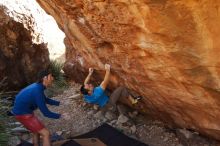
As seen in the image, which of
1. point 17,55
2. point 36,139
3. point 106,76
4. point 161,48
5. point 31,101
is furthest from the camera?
point 17,55

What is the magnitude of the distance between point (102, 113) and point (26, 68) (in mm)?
3037

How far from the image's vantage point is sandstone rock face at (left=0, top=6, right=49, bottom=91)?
9.25 meters

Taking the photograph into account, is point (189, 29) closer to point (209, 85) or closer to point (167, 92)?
point (209, 85)

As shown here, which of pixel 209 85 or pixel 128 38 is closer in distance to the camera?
pixel 209 85

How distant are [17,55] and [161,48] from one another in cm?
556

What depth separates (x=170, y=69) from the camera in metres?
5.25

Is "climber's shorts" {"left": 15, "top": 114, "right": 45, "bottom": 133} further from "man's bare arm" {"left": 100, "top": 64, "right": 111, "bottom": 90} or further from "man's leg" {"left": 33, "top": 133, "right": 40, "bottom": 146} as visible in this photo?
"man's bare arm" {"left": 100, "top": 64, "right": 111, "bottom": 90}

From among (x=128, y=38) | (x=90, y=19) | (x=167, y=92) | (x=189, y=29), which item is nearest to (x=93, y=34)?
(x=90, y=19)

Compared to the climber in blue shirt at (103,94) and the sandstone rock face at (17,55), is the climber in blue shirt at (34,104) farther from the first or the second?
the sandstone rock face at (17,55)

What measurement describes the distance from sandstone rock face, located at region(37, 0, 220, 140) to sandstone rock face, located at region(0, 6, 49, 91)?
256 cm

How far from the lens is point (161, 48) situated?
4.98 metres

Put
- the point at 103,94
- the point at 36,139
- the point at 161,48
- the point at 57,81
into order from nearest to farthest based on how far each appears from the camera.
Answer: the point at 161,48 → the point at 36,139 → the point at 103,94 → the point at 57,81

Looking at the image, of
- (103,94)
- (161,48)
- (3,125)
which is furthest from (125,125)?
(161,48)

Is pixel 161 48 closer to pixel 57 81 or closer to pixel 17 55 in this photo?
pixel 17 55
